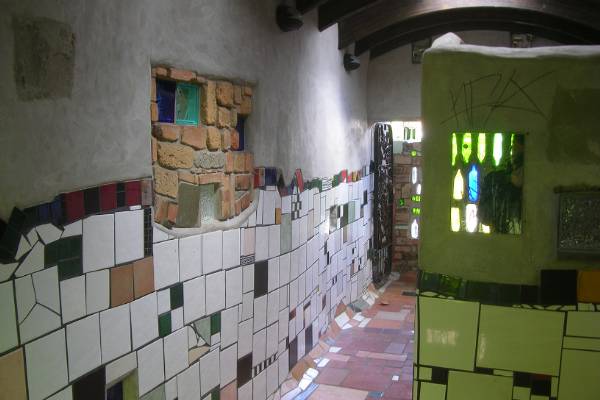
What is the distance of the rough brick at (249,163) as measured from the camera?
2982 millimetres

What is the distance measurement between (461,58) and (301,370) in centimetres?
262

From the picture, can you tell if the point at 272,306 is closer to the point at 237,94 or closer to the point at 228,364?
the point at 228,364

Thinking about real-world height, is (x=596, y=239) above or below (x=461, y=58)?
below

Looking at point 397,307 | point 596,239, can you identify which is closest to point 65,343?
point 596,239

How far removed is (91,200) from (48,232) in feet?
0.66

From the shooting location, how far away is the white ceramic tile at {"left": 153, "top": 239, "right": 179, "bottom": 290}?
86.2 inches

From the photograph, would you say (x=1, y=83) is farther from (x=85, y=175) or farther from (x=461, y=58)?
(x=461, y=58)

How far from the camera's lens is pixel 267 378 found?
332 cm

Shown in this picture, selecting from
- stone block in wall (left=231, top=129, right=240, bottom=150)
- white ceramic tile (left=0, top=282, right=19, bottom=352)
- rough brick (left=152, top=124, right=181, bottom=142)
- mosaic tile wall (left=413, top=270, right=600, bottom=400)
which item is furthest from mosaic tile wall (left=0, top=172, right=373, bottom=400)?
mosaic tile wall (left=413, top=270, right=600, bottom=400)

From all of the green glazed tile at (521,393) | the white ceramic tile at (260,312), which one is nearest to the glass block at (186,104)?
the white ceramic tile at (260,312)

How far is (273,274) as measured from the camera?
131 inches

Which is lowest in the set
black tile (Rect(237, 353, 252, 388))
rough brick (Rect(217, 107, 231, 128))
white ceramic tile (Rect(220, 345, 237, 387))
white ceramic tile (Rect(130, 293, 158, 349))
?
black tile (Rect(237, 353, 252, 388))

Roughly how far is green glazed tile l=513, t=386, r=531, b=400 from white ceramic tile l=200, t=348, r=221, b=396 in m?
1.37

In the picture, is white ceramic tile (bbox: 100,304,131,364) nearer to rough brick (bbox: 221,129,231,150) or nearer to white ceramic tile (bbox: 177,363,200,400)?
white ceramic tile (bbox: 177,363,200,400)
